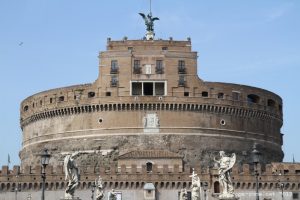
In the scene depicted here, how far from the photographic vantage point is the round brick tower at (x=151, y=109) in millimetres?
67750

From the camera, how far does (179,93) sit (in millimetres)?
68125

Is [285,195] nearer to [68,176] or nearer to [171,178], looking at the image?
[171,178]

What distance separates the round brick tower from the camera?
222 feet

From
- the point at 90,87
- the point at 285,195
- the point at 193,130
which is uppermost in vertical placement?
the point at 90,87

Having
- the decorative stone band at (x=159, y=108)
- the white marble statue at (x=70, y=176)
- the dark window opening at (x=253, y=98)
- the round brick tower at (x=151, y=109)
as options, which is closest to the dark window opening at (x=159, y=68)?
the round brick tower at (x=151, y=109)

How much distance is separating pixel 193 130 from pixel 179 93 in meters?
4.03

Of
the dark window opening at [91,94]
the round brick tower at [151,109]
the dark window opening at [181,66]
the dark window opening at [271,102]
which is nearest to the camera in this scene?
the round brick tower at [151,109]

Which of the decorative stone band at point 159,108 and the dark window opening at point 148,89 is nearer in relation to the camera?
the decorative stone band at point 159,108

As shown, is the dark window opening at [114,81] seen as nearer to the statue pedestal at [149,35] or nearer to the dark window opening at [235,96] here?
the statue pedestal at [149,35]

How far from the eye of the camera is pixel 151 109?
222 ft

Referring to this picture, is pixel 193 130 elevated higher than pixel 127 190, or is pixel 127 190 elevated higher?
pixel 193 130

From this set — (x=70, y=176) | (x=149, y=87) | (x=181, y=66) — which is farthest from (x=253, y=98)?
(x=70, y=176)

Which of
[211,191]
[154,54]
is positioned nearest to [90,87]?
[154,54]

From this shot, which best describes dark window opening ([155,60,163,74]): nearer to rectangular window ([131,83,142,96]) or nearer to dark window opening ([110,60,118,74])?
rectangular window ([131,83,142,96])
